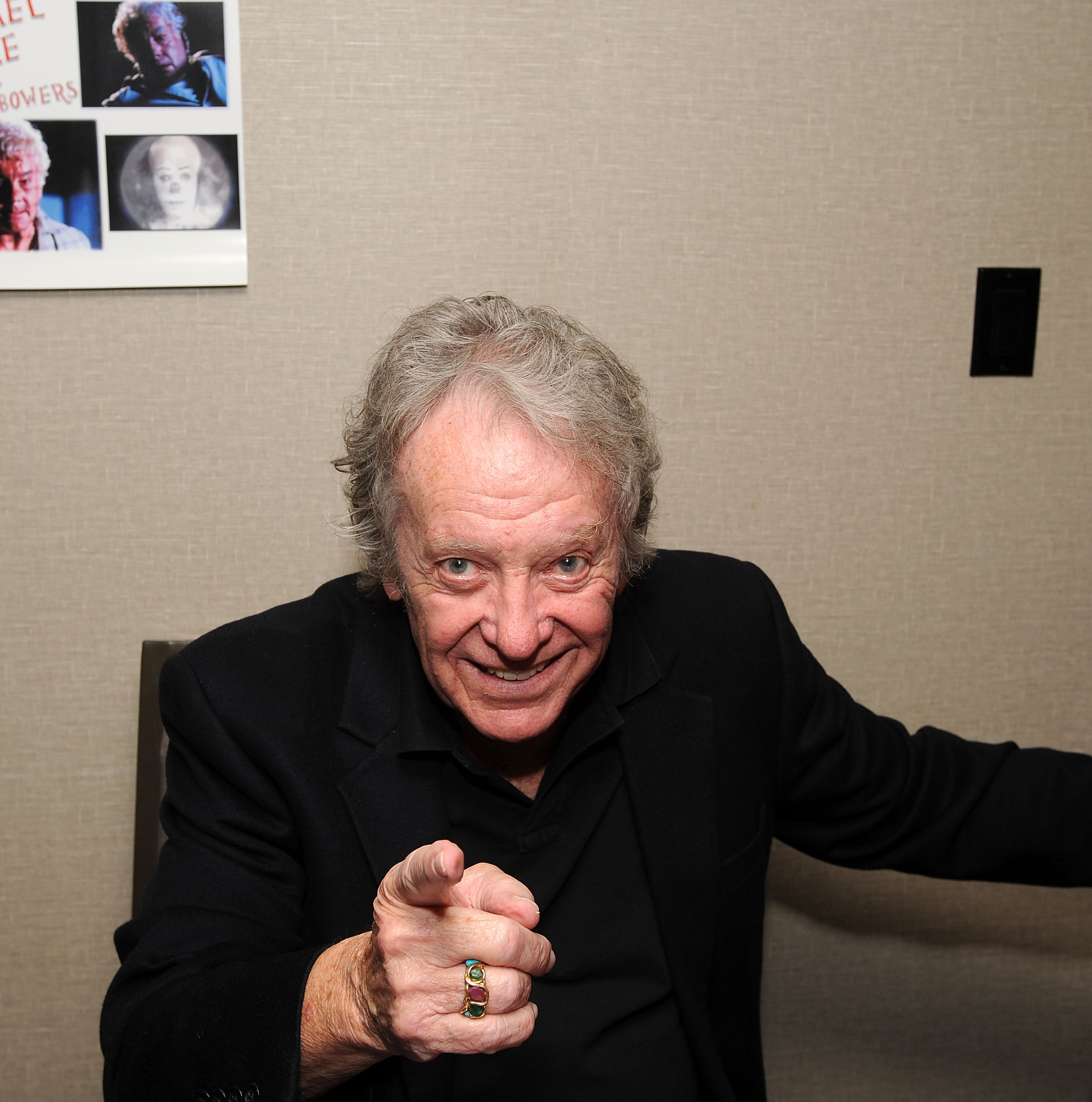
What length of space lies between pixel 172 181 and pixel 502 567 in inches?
32.4

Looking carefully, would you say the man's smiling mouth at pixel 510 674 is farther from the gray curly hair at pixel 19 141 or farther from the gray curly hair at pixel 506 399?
the gray curly hair at pixel 19 141

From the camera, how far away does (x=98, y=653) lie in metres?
1.52

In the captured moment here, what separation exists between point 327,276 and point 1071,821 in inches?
46.8

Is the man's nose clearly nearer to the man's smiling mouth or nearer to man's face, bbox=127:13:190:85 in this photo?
the man's smiling mouth

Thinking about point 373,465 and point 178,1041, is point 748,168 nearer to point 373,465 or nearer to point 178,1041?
point 373,465

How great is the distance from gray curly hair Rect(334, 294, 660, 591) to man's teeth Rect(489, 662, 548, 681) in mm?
154

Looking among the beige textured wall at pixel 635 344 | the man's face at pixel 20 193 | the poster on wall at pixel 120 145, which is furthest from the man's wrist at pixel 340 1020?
the man's face at pixel 20 193

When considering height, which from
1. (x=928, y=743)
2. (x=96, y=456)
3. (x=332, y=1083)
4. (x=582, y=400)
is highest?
(x=582, y=400)

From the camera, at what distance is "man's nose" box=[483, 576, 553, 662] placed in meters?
0.98

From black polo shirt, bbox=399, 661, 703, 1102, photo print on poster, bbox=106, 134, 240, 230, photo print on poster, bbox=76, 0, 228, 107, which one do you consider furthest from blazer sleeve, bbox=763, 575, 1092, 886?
photo print on poster, bbox=76, 0, 228, 107

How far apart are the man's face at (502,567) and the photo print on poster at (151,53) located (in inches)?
29.0

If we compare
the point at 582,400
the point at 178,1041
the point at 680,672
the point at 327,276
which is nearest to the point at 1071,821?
the point at 680,672

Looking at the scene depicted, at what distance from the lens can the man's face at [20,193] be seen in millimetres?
1401

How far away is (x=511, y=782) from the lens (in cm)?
117
